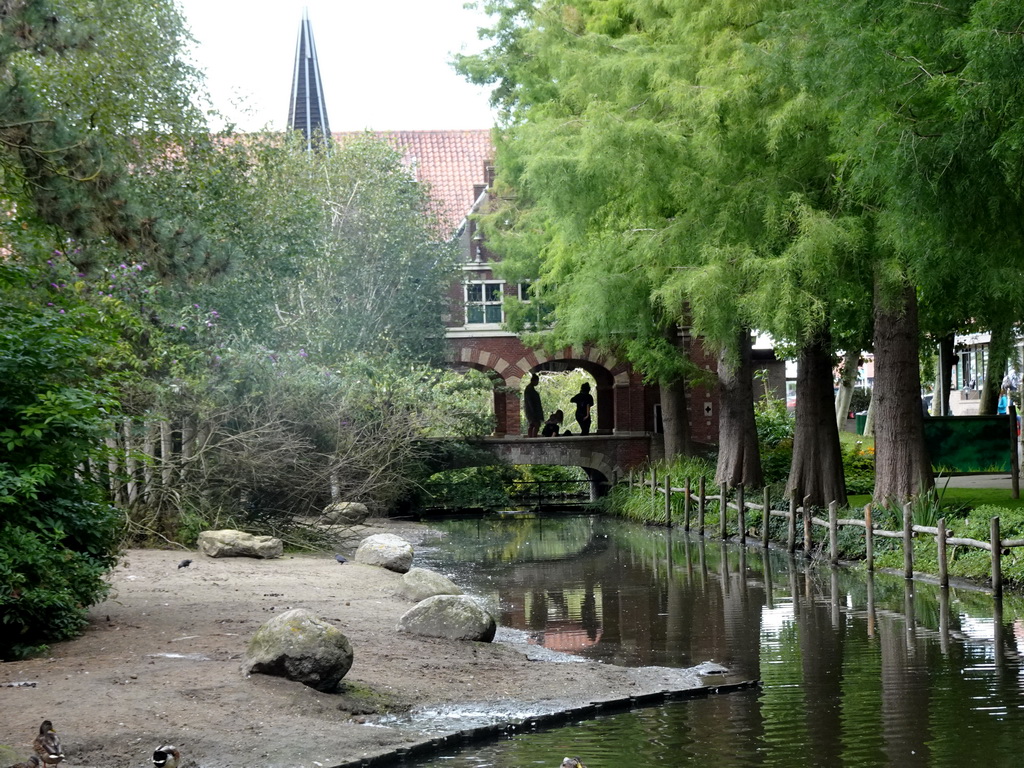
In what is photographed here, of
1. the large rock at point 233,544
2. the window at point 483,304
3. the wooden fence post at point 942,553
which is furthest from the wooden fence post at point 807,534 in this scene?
the window at point 483,304

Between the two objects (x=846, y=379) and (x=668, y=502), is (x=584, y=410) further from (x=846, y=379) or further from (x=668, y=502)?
(x=668, y=502)

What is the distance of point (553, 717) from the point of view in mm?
10508

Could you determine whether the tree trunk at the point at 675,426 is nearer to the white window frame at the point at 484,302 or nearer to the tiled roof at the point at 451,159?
the white window frame at the point at 484,302

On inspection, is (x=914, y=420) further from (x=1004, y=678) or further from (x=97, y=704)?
(x=97, y=704)

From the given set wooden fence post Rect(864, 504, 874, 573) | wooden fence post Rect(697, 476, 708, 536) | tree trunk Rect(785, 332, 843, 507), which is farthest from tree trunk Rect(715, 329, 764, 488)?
wooden fence post Rect(864, 504, 874, 573)

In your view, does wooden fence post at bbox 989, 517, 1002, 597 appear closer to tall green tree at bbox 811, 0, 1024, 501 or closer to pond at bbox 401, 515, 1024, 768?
pond at bbox 401, 515, 1024, 768

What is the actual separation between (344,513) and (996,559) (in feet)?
45.5

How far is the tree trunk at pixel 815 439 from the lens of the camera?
82.6ft

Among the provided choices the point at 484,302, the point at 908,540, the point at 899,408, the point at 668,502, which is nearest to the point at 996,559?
the point at 908,540

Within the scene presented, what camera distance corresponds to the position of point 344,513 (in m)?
27.1

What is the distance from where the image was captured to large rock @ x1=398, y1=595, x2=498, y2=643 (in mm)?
13750

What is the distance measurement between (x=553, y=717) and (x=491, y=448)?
30140mm

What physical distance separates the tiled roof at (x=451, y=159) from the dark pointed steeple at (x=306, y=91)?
494 cm

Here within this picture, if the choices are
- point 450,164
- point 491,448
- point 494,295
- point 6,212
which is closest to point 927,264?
point 6,212
